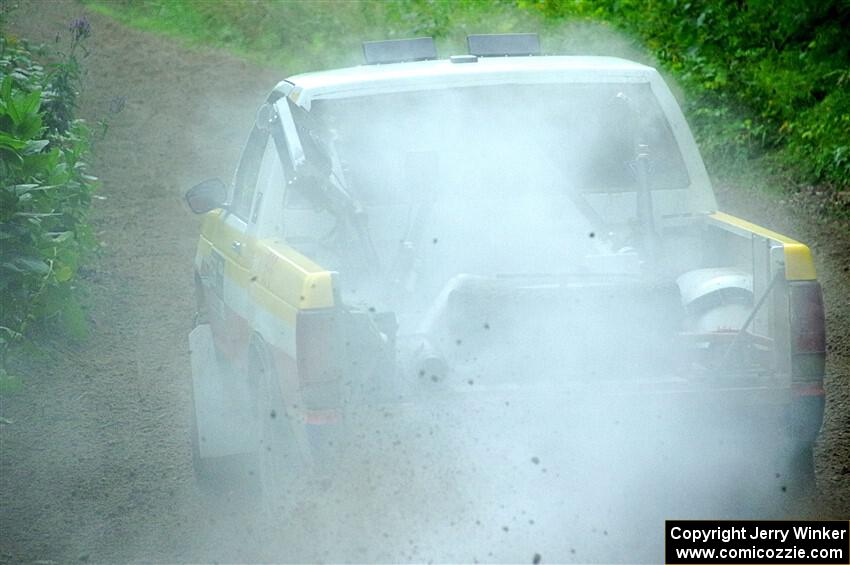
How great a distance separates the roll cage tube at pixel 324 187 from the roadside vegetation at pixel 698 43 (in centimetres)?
681

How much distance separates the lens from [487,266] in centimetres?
596

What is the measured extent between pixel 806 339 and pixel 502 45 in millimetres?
2578

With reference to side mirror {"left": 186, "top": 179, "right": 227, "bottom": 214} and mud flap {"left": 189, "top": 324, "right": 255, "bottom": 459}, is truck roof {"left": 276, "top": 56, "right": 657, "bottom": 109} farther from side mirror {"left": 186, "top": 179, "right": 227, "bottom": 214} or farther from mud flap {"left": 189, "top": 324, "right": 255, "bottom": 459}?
mud flap {"left": 189, "top": 324, "right": 255, "bottom": 459}

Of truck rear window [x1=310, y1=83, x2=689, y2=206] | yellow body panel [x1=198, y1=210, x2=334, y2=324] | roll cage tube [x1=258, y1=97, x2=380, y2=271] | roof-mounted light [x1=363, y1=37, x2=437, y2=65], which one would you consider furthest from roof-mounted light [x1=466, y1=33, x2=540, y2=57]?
yellow body panel [x1=198, y1=210, x2=334, y2=324]

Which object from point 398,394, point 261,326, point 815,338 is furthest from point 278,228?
point 815,338

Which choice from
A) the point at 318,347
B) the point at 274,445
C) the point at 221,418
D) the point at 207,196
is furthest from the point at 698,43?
the point at 318,347

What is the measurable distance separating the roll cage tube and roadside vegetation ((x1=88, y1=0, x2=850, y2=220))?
22.3 ft

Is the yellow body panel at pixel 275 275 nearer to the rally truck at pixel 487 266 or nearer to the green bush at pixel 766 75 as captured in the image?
the rally truck at pixel 487 266

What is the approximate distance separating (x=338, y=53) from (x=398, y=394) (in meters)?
15.7

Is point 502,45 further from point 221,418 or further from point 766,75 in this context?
point 766,75

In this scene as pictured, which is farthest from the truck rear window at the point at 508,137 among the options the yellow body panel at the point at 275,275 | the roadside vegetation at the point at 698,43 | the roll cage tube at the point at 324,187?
the roadside vegetation at the point at 698,43

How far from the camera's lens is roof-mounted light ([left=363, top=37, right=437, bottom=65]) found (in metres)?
6.75

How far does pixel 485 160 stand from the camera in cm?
616

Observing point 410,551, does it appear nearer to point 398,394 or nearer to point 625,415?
point 398,394
